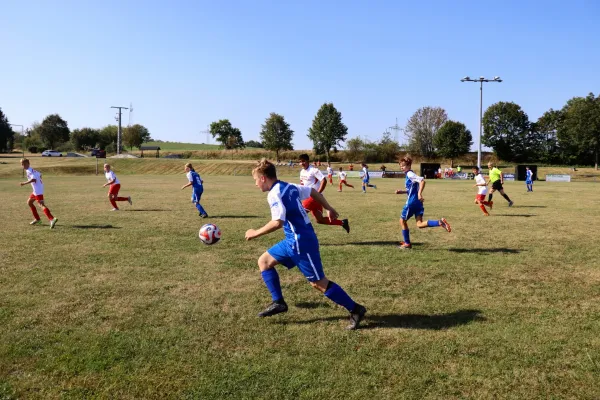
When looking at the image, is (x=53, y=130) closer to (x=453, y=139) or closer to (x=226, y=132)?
(x=226, y=132)

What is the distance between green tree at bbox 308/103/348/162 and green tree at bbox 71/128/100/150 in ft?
189

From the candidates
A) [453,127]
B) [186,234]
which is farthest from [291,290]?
[453,127]

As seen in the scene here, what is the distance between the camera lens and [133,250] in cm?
994

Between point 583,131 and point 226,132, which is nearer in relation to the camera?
point 583,131

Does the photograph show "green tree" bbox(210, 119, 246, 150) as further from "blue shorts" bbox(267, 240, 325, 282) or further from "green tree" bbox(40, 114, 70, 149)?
"blue shorts" bbox(267, 240, 325, 282)

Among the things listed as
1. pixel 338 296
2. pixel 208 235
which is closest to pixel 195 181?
pixel 208 235

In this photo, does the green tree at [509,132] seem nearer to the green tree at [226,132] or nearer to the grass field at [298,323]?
the green tree at [226,132]

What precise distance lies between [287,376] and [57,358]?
2.44m

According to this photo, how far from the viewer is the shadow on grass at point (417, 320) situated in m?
5.45

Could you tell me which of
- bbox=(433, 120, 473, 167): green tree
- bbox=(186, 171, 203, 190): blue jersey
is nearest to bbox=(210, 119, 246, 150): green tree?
bbox=(433, 120, 473, 167): green tree

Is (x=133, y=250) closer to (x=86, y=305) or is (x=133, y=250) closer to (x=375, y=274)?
(x=86, y=305)

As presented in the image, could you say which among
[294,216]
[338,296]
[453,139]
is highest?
[453,139]

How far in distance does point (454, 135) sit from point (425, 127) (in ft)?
28.3

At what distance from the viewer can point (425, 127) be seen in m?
90.9
